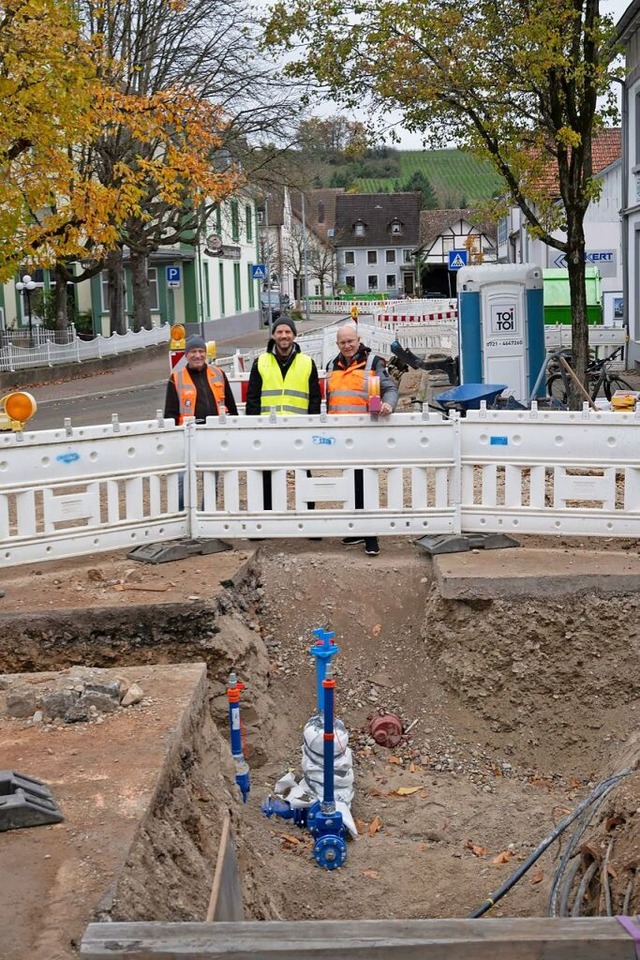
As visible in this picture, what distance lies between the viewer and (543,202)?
60.7 feet

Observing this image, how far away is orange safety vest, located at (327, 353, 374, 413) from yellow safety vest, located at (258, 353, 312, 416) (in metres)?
0.27

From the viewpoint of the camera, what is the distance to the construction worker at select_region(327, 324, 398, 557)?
29.1 feet

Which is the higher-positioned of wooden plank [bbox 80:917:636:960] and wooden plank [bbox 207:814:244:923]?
wooden plank [bbox 80:917:636:960]

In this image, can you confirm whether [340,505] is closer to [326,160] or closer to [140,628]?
[140,628]

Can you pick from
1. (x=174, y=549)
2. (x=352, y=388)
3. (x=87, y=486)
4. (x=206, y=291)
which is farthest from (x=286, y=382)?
(x=206, y=291)

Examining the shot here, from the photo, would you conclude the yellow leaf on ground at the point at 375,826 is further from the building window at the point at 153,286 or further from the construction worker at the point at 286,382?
the building window at the point at 153,286

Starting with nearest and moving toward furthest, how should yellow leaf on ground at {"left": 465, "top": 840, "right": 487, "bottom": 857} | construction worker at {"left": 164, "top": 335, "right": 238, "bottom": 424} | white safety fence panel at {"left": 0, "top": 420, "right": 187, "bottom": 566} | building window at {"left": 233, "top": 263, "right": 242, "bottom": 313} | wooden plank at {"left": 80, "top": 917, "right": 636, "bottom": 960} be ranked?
wooden plank at {"left": 80, "top": 917, "right": 636, "bottom": 960}, yellow leaf on ground at {"left": 465, "top": 840, "right": 487, "bottom": 857}, white safety fence panel at {"left": 0, "top": 420, "right": 187, "bottom": 566}, construction worker at {"left": 164, "top": 335, "right": 238, "bottom": 424}, building window at {"left": 233, "top": 263, "right": 242, "bottom": 313}

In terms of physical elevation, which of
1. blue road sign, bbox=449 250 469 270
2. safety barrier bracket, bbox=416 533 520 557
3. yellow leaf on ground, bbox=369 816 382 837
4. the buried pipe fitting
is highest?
blue road sign, bbox=449 250 469 270

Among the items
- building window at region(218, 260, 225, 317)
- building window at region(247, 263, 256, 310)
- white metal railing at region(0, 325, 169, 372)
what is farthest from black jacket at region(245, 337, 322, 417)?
building window at region(247, 263, 256, 310)

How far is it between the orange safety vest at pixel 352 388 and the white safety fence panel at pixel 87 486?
1282 mm

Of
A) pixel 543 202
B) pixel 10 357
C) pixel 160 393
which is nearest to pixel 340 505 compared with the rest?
pixel 543 202

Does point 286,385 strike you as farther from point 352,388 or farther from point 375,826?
point 375,826

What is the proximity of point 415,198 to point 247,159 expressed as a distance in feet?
283

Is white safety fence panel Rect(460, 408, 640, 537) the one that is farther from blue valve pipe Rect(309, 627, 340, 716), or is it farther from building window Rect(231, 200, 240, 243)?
building window Rect(231, 200, 240, 243)
